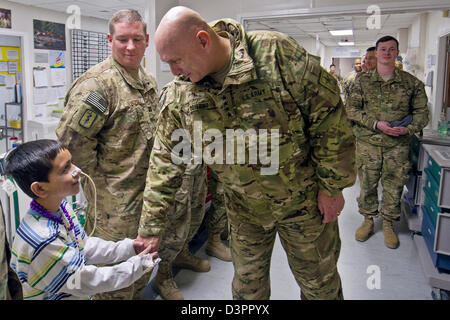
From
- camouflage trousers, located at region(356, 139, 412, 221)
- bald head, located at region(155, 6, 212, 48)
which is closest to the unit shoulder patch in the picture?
bald head, located at region(155, 6, 212, 48)

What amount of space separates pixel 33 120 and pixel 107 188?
198 inches

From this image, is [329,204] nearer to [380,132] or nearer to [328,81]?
[328,81]

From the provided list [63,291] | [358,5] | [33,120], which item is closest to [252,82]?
[63,291]

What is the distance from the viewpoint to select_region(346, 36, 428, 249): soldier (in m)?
3.11

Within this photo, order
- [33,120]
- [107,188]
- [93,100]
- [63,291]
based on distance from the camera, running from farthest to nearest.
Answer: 1. [33,120]
2. [107,188]
3. [93,100]
4. [63,291]

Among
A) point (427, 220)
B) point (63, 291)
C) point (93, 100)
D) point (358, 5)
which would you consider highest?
point (358, 5)

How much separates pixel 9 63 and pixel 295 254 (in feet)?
19.9

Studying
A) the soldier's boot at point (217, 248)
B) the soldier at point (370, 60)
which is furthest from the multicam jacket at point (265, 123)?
the soldier at point (370, 60)

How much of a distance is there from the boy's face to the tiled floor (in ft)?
4.36

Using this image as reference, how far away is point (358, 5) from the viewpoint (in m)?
3.19

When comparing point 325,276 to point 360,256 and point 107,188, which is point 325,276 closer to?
point 107,188

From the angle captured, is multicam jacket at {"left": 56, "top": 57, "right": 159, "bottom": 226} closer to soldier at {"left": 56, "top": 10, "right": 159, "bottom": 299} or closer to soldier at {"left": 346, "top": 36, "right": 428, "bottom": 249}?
soldier at {"left": 56, "top": 10, "right": 159, "bottom": 299}

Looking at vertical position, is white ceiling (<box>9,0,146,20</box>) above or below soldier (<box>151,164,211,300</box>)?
above

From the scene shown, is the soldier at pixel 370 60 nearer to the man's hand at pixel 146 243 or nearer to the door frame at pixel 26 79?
the man's hand at pixel 146 243
